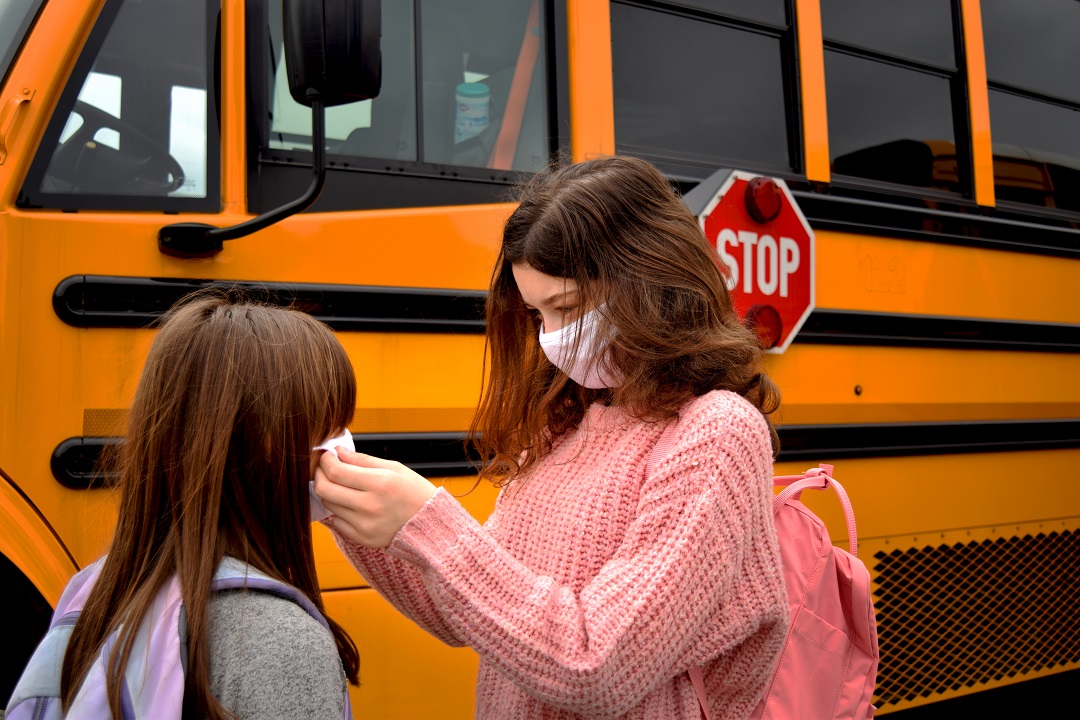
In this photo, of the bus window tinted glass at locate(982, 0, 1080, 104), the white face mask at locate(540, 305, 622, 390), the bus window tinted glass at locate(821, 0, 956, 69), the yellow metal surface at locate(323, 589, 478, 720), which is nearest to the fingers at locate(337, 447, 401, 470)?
the white face mask at locate(540, 305, 622, 390)

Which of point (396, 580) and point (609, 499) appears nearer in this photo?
point (609, 499)

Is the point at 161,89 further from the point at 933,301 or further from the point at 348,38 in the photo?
the point at 933,301

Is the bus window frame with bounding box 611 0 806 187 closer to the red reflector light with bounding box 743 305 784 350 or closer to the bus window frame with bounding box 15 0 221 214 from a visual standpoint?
the red reflector light with bounding box 743 305 784 350

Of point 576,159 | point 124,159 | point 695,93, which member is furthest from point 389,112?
point 695,93

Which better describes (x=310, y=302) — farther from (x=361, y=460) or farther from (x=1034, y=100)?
(x=1034, y=100)

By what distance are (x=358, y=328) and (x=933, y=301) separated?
1.60 m

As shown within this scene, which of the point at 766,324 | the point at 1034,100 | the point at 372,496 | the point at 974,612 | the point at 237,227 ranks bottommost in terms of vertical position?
the point at 974,612

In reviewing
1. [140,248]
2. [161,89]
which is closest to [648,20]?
[161,89]

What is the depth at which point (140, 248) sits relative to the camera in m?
1.63

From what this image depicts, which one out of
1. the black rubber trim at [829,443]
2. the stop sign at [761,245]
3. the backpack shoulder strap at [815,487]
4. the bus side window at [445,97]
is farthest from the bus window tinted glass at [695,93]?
the backpack shoulder strap at [815,487]

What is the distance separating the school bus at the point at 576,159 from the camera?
1.61m

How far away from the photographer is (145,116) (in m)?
1.72

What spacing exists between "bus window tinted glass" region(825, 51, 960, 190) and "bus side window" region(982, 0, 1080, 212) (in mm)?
213

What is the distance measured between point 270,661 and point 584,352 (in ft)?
1.70
